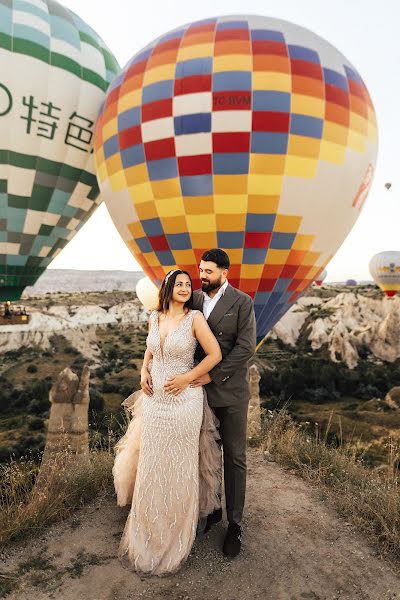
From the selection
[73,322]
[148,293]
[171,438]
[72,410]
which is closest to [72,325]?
[73,322]

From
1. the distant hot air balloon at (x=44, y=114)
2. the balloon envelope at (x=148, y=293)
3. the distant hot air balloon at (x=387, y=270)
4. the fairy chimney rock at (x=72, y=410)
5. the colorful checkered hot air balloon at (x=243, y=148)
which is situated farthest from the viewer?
the distant hot air balloon at (x=387, y=270)

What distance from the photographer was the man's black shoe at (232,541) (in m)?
2.77

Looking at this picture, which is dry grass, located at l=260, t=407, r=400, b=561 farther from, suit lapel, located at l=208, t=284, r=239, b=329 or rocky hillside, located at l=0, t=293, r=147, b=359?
rocky hillside, located at l=0, t=293, r=147, b=359

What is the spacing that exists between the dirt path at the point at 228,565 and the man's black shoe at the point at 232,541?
5 cm

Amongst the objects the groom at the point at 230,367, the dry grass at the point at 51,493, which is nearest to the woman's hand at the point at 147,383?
the groom at the point at 230,367

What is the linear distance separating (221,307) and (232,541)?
150cm

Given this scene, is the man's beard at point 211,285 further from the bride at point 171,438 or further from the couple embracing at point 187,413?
the bride at point 171,438

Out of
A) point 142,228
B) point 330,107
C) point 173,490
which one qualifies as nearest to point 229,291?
point 173,490

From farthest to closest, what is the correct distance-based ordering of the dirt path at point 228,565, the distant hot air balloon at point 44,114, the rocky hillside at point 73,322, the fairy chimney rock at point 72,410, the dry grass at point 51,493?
the rocky hillside at point 73,322 → the fairy chimney rock at point 72,410 → the distant hot air balloon at point 44,114 → the dry grass at point 51,493 → the dirt path at point 228,565

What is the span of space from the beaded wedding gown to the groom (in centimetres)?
11

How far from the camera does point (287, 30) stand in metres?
6.06

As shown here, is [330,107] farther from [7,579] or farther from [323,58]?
[7,579]

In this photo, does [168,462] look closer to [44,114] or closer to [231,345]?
[231,345]

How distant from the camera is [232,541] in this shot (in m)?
2.79
